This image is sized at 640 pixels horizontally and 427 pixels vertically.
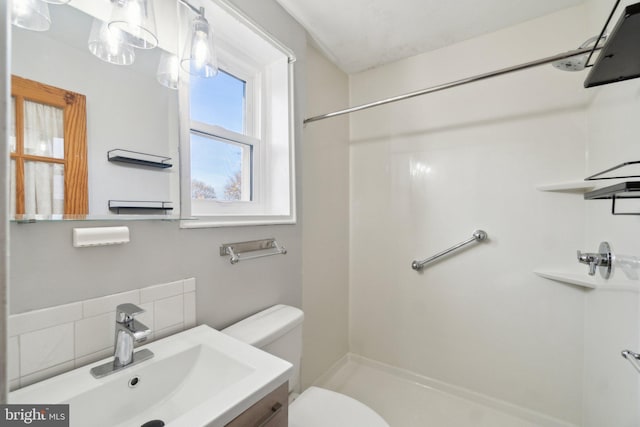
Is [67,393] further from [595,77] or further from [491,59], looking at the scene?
[491,59]

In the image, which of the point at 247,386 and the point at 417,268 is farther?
the point at 417,268

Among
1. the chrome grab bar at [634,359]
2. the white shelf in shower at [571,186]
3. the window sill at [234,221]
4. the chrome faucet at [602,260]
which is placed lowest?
the chrome grab bar at [634,359]

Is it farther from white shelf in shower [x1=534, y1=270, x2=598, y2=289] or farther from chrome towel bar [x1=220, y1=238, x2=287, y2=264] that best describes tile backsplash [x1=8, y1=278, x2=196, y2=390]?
white shelf in shower [x1=534, y1=270, x2=598, y2=289]

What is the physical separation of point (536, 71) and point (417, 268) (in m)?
1.36

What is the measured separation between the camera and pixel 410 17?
153cm

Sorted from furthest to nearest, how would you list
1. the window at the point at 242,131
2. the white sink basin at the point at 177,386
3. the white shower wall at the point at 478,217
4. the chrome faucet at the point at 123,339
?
the white shower wall at the point at 478,217, the window at the point at 242,131, the chrome faucet at the point at 123,339, the white sink basin at the point at 177,386

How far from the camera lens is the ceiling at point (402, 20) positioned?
1433mm

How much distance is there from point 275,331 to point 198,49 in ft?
3.71

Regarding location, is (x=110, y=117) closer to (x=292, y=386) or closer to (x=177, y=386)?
(x=177, y=386)

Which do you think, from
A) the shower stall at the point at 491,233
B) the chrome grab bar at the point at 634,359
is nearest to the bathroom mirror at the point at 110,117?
the shower stall at the point at 491,233

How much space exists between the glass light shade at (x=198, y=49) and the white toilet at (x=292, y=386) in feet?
3.37

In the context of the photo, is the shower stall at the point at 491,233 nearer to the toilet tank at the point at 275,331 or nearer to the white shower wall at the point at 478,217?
the white shower wall at the point at 478,217

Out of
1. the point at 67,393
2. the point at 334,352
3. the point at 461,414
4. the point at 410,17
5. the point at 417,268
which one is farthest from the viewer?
the point at 334,352

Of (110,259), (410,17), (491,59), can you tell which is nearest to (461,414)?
(110,259)
